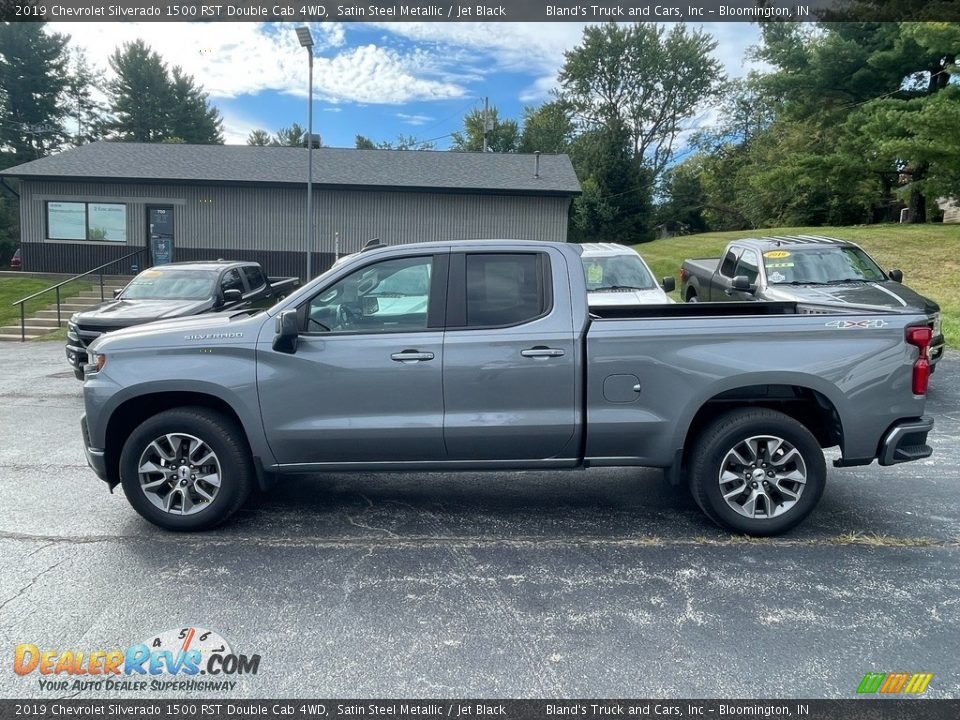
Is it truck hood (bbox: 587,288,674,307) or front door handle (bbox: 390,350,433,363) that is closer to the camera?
front door handle (bbox: 390,350,433,363)

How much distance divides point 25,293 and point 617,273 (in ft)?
60.9

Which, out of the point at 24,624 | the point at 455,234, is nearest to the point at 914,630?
the point at 24,624

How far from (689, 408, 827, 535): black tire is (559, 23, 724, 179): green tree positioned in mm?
59280

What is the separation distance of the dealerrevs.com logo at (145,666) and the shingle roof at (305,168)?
71.4ft

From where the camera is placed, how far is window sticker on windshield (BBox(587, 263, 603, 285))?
1128cm

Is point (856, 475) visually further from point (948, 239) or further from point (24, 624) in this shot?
point (948, 239)

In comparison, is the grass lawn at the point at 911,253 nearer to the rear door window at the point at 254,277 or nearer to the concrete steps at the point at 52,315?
the rear door window at the point at 254,277

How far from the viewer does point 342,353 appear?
4.79m

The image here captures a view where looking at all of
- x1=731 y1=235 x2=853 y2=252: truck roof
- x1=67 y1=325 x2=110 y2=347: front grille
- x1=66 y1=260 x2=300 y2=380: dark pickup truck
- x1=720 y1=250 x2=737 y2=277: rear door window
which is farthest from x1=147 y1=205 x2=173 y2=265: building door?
x1=731 y1=235 x2=853 y2=252: truck roof

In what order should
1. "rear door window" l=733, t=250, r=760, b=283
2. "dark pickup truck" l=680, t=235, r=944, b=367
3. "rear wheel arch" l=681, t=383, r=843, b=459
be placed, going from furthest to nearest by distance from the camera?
"rear door window" l=733, t=250, r=760, b=283
"dark pickup truck" l=680, t=235, r=944, b=367
"rear wheel arch" l=681, t=383, r=843, b=459

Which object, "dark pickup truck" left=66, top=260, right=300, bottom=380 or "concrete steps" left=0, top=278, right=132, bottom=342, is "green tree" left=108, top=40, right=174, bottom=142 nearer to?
"concrete steps" left=0, top=278, right=132, bottom=342

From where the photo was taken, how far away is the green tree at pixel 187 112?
197 feet

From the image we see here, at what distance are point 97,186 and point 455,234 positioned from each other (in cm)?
1213

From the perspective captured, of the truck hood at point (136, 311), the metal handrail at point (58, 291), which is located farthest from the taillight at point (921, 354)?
the metal handrail at point (58, 291)
